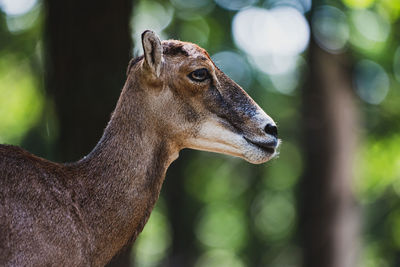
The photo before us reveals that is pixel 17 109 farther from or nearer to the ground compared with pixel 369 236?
farther from the ground

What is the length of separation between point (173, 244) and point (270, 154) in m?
18.7

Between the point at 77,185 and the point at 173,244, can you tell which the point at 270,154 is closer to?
the point at 77,185

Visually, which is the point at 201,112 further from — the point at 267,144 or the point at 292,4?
the point at 292,4

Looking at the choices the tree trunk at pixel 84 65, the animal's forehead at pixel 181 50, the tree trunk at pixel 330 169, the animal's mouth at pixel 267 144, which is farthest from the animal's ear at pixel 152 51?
the tree trunk at pixel 330 169

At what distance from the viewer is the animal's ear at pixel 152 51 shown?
610 centimetres

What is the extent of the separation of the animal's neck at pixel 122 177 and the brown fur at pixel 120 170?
0.01m

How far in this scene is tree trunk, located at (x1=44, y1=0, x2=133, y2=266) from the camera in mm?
9320

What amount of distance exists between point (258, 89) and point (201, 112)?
71.4 feet

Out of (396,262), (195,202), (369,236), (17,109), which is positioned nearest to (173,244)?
(17,109)

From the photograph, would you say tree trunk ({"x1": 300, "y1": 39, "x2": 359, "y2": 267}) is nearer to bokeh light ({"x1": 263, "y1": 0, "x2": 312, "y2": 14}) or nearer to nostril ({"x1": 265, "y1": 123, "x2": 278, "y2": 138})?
bokeh light ({"x1": 263, "y1": 0, "x2": 312, "y2": 14})

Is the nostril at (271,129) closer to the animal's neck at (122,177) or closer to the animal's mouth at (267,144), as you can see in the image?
the animal's mouth at (267,144)

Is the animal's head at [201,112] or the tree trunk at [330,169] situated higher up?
the animal's head at [201,112]

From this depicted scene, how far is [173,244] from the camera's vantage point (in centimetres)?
2464

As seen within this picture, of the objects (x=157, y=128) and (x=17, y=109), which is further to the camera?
(x=17, y=109)
